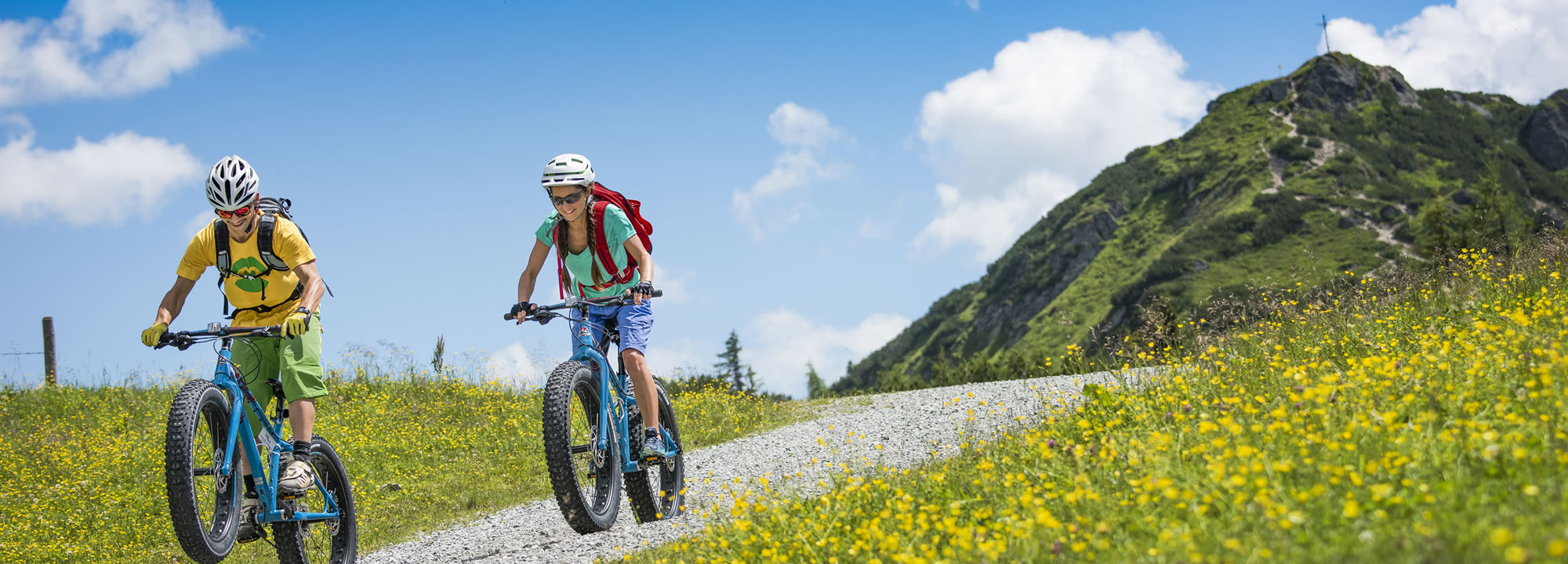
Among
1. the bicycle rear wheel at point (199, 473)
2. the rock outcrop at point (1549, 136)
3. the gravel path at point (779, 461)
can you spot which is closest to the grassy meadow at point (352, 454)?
the gravel path at point (779, 461)

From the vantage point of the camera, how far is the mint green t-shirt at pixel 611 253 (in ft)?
21.5

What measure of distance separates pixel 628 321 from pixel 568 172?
3.78 ft

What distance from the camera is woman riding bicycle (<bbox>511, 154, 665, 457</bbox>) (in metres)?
6.45

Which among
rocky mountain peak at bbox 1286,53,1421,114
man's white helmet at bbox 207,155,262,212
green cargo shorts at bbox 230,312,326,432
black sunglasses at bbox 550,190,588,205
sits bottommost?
green cargo shorts at bbox 230,312,326,432

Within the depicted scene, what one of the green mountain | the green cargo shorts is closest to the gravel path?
the green cargo shorts

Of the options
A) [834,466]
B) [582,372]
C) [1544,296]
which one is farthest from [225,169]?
[1544,296]

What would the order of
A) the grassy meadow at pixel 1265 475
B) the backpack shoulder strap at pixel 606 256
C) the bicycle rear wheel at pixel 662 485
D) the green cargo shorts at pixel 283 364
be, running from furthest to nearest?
the bicycle rear wheel at pixel 662 485 → the backpack shoulder strap at pixel 606 256 → the green cargo shorts at pixel 283 364 → the grassy meadow at pixel 1265 475

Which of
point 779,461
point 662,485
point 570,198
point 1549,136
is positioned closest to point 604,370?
point 570,198

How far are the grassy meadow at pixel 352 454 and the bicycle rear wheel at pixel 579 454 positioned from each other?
89.4 inches

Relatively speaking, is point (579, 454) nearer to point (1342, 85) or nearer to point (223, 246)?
point (223, 246)

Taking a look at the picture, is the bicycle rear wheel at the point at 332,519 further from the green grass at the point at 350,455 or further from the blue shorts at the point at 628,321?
the blue shorts at the point at 628,321

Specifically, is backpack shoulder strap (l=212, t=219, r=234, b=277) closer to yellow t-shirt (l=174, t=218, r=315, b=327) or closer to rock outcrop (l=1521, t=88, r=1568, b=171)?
yellow t-shirt (l=174, t=218, r=315, b=327)

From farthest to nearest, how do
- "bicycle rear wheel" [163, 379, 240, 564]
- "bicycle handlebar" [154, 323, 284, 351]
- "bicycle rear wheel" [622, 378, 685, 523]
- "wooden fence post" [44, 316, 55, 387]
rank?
"wooden fence post" [44, 316, 55, 387]
"bicycle rear wheel" [622, 378, 685, 523]
"bicycle handlebar" [154, 323, 284, 351]
"bicycle rear wheel" [163, 379, 240, 564]

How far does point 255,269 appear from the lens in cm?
609
